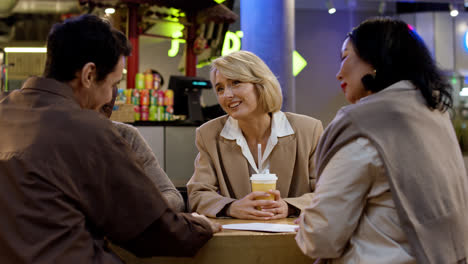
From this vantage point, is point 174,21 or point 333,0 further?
point 333,0

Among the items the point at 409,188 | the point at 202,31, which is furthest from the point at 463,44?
the point at 409,188

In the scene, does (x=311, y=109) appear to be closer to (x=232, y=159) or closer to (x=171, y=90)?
(x=171, y=90)

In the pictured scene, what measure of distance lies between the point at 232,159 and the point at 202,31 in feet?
20.6

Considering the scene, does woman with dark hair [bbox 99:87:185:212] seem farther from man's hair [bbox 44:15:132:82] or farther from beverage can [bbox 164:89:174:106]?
beverage can [bbox 164:89:174:106]

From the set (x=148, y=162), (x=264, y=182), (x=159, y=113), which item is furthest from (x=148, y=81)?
(x=264, y=182)

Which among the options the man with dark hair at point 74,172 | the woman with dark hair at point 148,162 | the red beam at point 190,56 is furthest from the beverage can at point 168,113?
the man with dark hair at point 74,172

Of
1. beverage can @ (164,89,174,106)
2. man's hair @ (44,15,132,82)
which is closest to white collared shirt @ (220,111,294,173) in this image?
man's hair @ (44,15,132,82)

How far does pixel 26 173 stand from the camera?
44.6 inches

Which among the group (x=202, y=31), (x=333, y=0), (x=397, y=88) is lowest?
(x=397, y=88)

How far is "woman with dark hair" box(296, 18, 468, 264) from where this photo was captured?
1247mm

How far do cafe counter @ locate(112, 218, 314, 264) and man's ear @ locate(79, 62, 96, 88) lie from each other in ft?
1.86

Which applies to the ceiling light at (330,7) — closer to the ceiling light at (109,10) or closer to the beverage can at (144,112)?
the ceiling light at (109,10)

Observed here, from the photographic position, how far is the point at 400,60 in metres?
1.38

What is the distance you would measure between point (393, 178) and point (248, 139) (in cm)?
111
